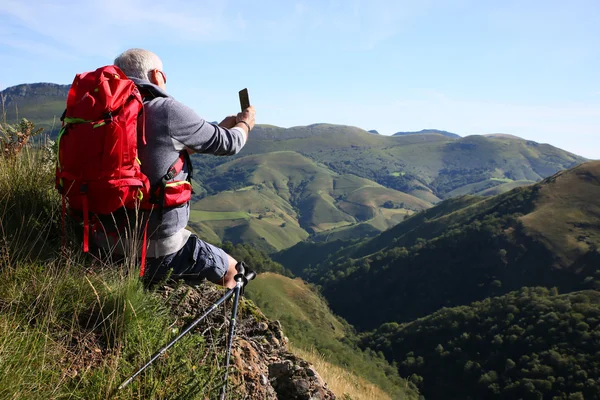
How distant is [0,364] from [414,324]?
98460 mm

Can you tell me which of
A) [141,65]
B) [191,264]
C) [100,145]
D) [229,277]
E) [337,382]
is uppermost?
[141,65]

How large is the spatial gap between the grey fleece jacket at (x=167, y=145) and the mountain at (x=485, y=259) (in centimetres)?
11459

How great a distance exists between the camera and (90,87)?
2725 mm

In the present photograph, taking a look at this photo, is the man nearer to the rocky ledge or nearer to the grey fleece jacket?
the grey fleece jacket

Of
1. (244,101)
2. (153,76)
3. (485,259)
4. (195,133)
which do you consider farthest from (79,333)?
(485,259)

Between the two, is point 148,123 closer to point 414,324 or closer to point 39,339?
point 39,339

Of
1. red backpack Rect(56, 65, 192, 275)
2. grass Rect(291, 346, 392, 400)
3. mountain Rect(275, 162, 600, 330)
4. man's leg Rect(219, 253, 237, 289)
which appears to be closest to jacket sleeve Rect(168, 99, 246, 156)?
red backpack Rect(56, 65, 192, 275)

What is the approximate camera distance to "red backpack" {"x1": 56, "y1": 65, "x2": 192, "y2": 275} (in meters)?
2.65

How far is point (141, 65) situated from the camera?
325 centimetres

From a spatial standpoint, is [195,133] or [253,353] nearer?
[195,133]

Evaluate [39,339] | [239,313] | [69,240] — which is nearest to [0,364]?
[39,339]

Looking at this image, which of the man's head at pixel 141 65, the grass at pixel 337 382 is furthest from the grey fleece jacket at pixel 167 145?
the grass at pixel 337 382

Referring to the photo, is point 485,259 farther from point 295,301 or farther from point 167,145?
point 167,145

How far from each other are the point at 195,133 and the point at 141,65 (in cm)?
73
